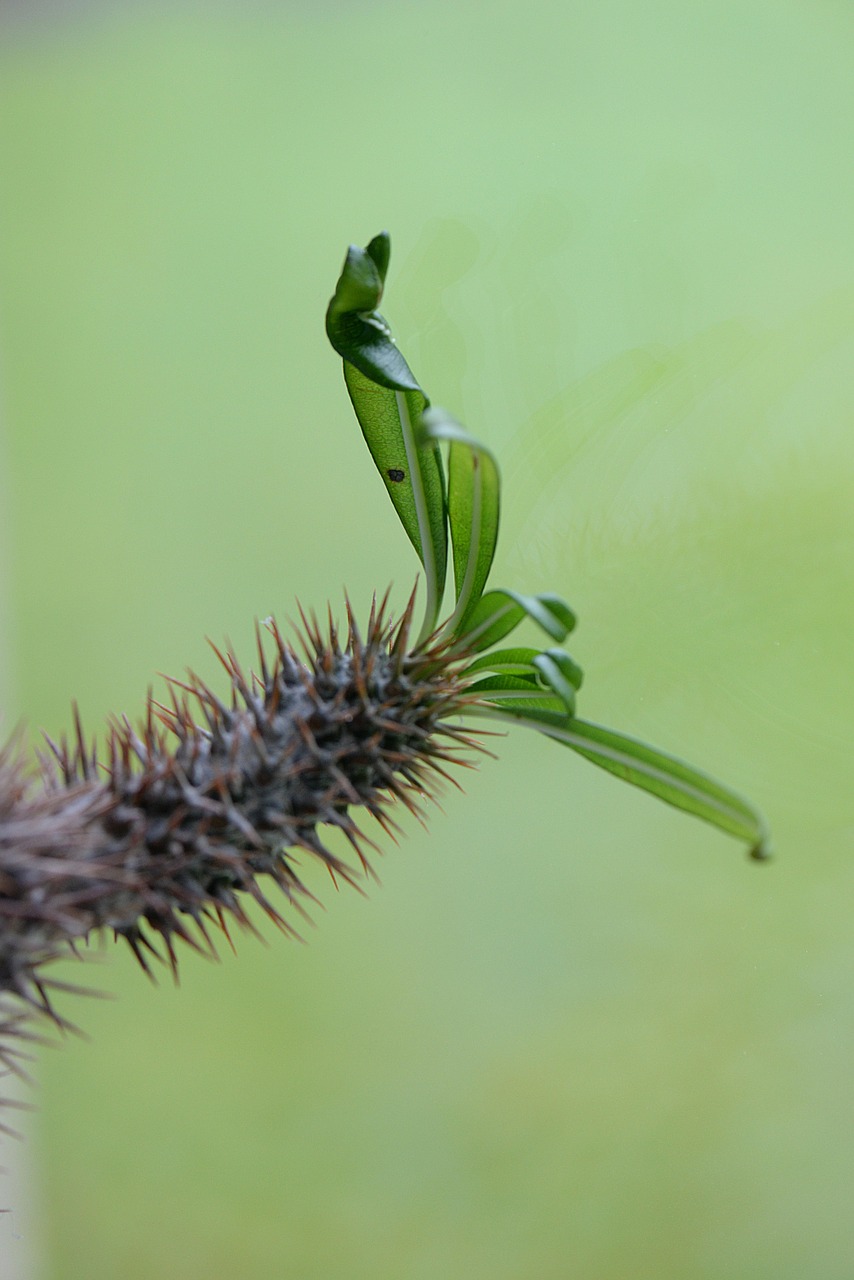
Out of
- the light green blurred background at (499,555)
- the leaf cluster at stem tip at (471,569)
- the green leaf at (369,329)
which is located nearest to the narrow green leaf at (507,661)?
the leaf cluster at stem tip at (471,569)

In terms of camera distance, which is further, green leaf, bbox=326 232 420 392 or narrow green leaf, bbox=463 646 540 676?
narrow green leaf, bbox=463 646 540 676

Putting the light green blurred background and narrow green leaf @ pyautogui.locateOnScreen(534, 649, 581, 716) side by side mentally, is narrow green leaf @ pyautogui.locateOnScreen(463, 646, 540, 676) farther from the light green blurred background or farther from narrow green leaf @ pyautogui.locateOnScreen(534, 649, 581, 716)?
the light green blurred background

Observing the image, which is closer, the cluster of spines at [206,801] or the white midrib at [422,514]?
the cluster of spines at [206,801]

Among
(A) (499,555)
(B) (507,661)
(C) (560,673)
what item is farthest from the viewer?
(A) (499,555)

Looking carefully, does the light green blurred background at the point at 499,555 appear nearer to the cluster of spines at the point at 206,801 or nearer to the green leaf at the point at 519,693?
the green leaf at the point at 519,693

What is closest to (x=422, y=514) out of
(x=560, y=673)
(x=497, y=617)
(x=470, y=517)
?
(x=470, y=517)

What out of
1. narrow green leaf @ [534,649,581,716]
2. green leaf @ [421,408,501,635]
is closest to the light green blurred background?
green leaf @ [421,408,501,635]

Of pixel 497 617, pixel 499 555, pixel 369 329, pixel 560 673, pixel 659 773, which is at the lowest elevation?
pixel 659 773

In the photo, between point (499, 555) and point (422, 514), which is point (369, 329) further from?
point (499, 555)
